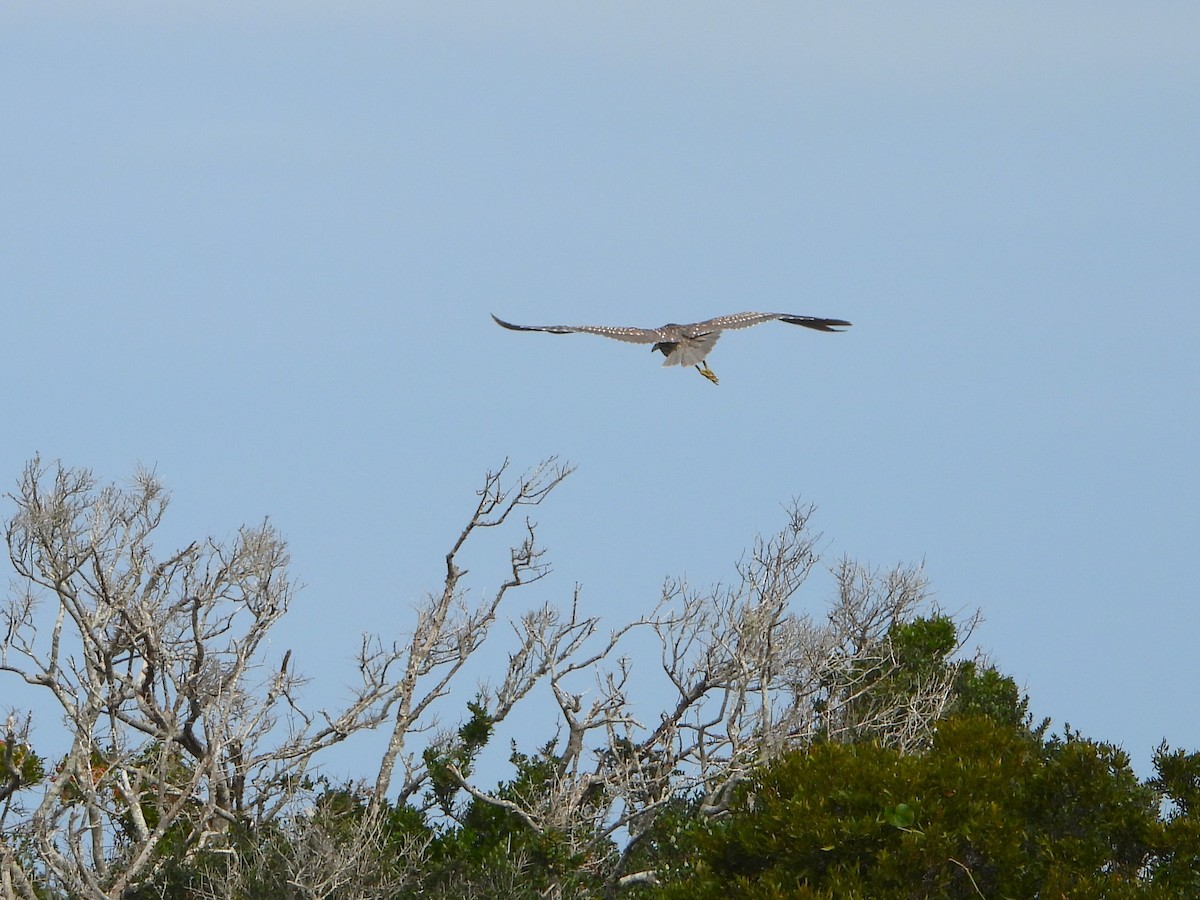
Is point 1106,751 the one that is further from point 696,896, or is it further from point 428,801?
point 428,801

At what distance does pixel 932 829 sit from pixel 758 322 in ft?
25.4

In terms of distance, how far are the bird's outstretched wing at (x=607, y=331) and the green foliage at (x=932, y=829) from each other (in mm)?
5589

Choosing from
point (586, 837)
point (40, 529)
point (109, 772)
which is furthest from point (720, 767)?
point (40, 529)

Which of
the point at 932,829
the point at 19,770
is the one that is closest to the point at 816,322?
the point at 932,829

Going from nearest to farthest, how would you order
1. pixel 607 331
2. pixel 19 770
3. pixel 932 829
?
1. pixel 932 829
2. pixel 607 331
3. pixel 19 770

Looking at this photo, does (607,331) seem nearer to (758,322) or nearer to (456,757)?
(758,322)

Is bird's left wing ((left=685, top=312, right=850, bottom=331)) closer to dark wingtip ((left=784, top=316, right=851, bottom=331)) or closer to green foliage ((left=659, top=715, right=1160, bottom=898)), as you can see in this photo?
dark wingtip ((left=784, top=316, right=851, bottom=331))

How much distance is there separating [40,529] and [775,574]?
10.7m

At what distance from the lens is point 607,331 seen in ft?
56.8

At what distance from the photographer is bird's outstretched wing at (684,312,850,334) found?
17.7 metres

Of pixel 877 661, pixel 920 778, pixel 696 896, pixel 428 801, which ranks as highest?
pixel 877 661

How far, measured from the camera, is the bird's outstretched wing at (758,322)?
17.7 meters

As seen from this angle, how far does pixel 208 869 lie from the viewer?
2020cm

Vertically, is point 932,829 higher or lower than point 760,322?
lower
